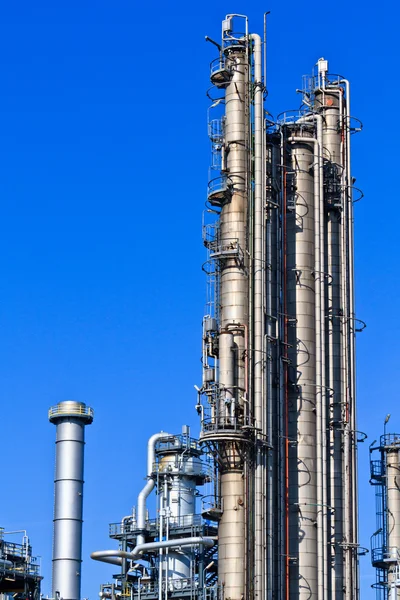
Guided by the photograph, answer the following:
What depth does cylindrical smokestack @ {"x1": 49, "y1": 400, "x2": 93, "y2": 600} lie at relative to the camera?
10425cm

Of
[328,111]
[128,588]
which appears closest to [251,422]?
[128,588]

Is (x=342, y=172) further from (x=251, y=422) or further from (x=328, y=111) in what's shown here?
(x=251, y=422)

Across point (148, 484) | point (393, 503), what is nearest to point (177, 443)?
point (148, 484)

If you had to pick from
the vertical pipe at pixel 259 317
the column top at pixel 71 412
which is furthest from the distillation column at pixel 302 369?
the column top at pixel 71 412

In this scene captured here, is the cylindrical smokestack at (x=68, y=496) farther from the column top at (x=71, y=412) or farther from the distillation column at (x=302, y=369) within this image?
the distillation column at (x=302, y=369)

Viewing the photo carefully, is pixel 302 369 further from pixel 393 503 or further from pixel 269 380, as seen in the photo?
pixel 393 503

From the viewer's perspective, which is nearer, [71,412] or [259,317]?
[259,317]

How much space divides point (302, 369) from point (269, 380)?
222 inches

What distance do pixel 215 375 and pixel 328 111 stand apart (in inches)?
1022

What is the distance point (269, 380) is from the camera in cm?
9219

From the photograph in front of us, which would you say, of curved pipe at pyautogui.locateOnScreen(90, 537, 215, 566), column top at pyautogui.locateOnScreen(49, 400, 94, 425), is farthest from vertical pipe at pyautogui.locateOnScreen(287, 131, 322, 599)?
column top at pyautogui.locateOnScreen(49, 400, 94, 425)

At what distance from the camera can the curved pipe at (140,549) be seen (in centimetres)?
9544

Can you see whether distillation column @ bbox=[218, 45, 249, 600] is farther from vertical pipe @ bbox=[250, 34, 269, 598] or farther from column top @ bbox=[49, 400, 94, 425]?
column top @ bbox=[49, 400, 94, 425]

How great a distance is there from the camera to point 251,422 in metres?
89.4
